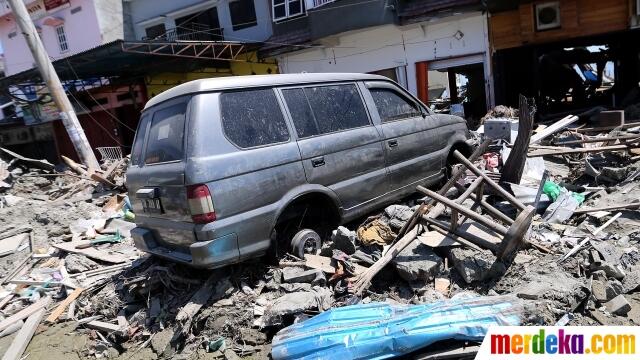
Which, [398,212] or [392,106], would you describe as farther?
[392,106]

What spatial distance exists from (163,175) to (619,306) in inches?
153

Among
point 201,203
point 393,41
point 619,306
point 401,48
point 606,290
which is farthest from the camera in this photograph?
point 393,41

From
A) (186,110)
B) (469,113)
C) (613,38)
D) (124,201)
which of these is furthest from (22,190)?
(613,38)

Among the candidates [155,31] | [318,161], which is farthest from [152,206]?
[155,31]

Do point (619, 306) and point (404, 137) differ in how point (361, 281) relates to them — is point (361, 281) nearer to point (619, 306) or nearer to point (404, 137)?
point (619, 306)

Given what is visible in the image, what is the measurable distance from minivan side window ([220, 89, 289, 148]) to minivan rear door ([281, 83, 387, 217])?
0.19 meters

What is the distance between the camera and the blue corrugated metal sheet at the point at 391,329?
8.97ft

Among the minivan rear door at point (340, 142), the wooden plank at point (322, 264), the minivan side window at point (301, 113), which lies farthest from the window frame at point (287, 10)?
the wooden plank at point (322, 264)

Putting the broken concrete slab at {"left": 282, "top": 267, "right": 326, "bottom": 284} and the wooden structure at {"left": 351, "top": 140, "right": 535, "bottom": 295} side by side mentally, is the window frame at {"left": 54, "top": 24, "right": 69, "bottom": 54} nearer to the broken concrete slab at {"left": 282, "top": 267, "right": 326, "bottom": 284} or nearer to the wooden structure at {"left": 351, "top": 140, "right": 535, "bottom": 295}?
the broken concrete slab at {"left": 282, "top": 267, "right": 326, "bottom": 284}

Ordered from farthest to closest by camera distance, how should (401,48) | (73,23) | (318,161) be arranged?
(73,23), (401,48), (318,161)

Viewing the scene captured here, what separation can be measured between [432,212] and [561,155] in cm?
405

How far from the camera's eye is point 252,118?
12.9 feet

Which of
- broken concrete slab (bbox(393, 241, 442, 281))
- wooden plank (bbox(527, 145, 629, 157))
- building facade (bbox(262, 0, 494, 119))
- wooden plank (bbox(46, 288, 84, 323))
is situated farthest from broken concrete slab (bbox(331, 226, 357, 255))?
building facade (bbox(262, 0, 494, 119))

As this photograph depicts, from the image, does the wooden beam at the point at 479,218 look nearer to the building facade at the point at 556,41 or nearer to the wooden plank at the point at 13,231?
the wooden plank at the point at 13,231
